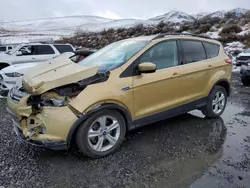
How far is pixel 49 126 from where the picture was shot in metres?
3.40

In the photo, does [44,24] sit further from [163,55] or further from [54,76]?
[54,76]

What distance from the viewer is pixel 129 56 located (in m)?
4.21

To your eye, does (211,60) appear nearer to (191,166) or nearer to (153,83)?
(153,83)

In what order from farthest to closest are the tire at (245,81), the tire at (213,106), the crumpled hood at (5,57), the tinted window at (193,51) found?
the crumpled hood at (5,57)
the tire at (245,81)
the tire at (213,106)
the tinted window at (193,51)

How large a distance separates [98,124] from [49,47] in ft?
31.6

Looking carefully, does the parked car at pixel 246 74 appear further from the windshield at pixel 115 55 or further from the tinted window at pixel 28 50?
the tinted window at pixel 28 50

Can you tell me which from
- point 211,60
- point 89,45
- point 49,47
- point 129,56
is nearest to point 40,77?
point 129,56

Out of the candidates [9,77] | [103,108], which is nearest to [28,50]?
[9,77]

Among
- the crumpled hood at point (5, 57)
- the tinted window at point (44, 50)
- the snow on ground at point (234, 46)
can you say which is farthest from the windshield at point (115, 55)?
the snow on ground at point (234, 46)

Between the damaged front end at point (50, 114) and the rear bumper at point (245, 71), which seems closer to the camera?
the damaged front end at point (50, 114)

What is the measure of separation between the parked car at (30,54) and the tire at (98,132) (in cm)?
889

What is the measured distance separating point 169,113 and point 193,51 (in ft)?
4.36

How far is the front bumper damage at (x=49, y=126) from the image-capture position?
3.40 m

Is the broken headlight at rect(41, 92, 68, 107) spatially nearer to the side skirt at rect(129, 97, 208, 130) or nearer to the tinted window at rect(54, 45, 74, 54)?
the side skirt at rect(129, 97, 208, 130)
